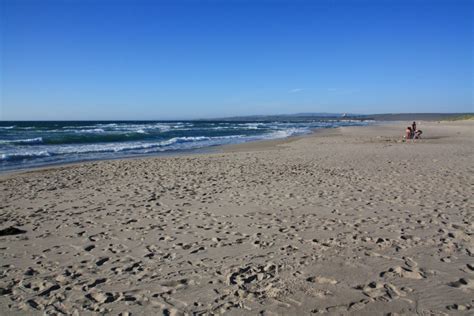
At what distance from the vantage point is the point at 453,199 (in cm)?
693

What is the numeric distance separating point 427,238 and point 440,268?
3.19 feet

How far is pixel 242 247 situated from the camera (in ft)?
15.7

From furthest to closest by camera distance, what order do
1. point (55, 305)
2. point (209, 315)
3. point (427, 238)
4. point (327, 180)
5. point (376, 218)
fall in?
point (327, 180) → point (376, 218) → point (427, 238) → point (55, 305) → point (209, 315)

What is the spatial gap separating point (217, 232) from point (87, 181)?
20.3 ft

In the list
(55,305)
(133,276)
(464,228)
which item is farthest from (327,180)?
(55,305)

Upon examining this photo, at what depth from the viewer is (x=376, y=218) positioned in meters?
5.88

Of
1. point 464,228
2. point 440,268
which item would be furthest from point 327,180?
point 440,268

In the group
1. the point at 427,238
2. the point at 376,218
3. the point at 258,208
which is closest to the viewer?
the point at 427,238

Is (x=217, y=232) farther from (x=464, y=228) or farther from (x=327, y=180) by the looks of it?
(x=327, y=180)

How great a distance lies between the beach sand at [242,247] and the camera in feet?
11.4

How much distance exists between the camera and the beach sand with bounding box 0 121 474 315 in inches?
137

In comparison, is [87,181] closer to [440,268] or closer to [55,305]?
[55,305]

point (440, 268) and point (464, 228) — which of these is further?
point (464, 228)

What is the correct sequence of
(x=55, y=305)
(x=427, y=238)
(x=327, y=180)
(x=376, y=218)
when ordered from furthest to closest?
(x=327, y=180) < (x=376, y=218) < (x=427, y=238) < (x=55, y=305)
